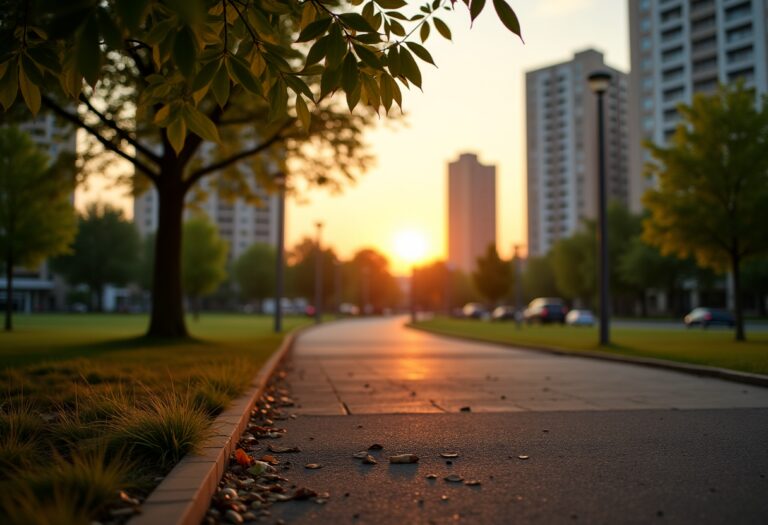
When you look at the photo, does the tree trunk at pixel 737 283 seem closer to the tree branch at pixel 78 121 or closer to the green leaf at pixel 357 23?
the tree branch at pixel 78 121

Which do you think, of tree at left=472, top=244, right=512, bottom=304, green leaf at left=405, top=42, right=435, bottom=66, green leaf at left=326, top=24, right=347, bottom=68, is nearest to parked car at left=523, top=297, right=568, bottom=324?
tree at left=472, top=244, right=512, bottom=304

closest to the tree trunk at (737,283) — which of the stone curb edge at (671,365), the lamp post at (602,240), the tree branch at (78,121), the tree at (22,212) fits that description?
the lamp post at (602,240)

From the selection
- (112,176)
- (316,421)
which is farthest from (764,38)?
(316,421)

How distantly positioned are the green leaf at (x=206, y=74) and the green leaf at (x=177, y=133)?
0.40 meters

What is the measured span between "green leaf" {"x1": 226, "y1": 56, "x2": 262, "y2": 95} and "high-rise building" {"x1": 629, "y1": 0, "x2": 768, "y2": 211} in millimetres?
75018

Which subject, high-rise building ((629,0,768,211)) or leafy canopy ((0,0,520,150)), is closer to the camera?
leafy canopy ((0,0,520,150))

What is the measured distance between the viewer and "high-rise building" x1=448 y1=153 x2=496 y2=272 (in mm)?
189625

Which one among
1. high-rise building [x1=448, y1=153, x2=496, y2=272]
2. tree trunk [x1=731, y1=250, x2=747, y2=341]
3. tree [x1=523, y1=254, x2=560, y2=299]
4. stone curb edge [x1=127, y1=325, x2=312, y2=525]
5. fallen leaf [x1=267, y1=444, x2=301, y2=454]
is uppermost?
high-rise building [x1=448, y1=153, x2=496, y2=272]

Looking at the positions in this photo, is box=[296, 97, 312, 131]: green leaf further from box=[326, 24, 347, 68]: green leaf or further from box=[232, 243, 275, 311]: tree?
box=[232, 243, 275, 311]: tree

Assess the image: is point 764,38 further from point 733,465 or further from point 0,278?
point 0,278

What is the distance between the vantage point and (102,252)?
83.4 m

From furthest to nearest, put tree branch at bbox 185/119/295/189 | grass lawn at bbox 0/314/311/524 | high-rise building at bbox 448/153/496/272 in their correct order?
high-rise building at bbox 448/153/496/272, tree branch at bbox 185/119/295/189, grass lawn at bbox 0/314/311/524

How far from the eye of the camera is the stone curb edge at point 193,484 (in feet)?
9.93

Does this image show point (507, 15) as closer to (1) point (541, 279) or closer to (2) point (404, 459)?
(2) point (404, 459)
